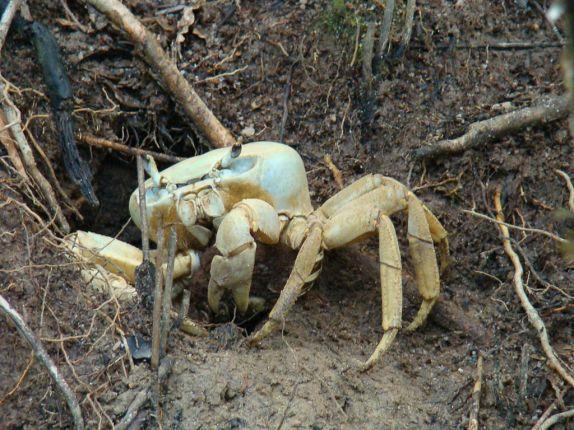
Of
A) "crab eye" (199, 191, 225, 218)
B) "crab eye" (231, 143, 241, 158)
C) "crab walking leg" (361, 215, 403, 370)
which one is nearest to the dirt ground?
"crab walking leg" (361, 215, 403, 370)

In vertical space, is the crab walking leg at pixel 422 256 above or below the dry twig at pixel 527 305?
above

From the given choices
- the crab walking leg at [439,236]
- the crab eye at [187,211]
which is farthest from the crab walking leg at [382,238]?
the crab eye at [187,211]

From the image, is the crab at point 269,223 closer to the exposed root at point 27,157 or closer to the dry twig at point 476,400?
the exposed root at point 27,157

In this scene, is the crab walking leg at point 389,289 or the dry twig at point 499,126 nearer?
the crab walking leg at point 389,289

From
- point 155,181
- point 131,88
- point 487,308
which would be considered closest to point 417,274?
point 487,308

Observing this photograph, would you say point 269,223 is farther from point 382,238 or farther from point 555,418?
point 555,418

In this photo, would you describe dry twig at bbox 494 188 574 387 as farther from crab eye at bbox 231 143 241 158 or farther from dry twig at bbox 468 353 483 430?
crab eye at bbox 231 143 241 158

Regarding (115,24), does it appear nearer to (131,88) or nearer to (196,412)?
(131,88)

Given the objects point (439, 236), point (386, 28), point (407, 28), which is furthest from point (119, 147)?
point (439, 236)
